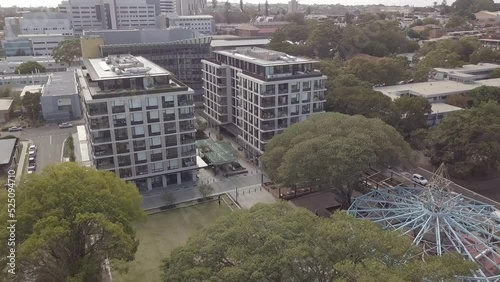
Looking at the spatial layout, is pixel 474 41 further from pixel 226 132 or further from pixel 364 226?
pixel 364 226

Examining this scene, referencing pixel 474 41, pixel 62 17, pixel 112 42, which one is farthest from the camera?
pixel 62 17

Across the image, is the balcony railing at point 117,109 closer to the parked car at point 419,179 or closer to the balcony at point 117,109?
the balcony at point 117,109

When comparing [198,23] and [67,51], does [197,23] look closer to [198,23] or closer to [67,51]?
[198,23]

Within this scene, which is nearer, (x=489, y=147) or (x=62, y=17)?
(x=489, y=147)

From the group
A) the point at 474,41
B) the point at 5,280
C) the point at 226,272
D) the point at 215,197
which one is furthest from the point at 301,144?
the point at 474,41

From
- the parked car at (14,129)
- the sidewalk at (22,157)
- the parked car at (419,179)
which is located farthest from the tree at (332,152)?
the parked car at (14,129)

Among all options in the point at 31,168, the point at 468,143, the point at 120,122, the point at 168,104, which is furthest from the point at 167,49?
the point at 468,143

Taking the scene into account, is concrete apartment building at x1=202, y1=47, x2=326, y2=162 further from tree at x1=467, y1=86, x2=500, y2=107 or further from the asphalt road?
tree at x1=467, y1=86, x2=500, y2=107
